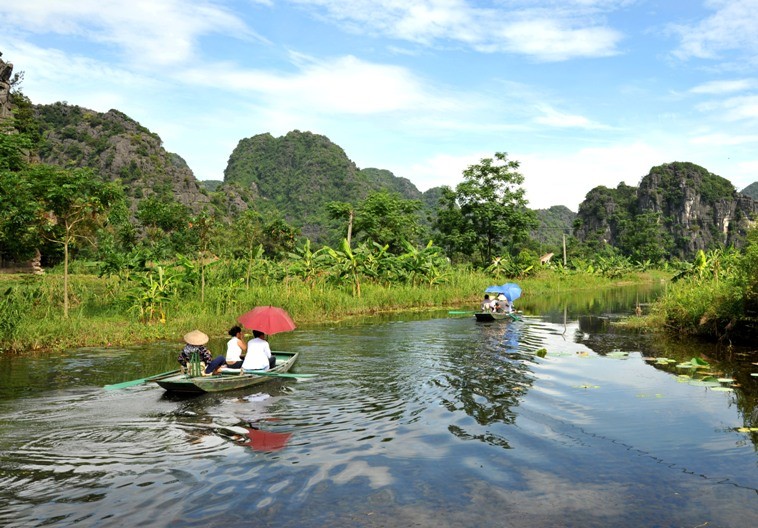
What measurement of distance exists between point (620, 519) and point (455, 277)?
23.0m

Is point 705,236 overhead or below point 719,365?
overhead

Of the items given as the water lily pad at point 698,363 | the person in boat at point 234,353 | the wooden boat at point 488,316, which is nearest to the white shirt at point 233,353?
the person in boat at point 234,353

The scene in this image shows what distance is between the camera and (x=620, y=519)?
4906 mm

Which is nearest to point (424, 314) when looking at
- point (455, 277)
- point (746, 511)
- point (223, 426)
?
point (455, 277)

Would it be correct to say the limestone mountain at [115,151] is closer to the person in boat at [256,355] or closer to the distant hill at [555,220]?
the distant hill at [555,220]

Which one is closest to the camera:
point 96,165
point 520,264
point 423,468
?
point 423,468

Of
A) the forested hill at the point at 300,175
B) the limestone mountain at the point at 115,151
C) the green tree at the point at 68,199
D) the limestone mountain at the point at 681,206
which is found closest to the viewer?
the green tree at the point at 68,199

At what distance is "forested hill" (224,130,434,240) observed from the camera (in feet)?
339

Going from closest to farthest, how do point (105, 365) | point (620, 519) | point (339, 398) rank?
point (620, 519) < point (339, 398) < point (105, 365)

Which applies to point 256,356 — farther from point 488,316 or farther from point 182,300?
point 488,316

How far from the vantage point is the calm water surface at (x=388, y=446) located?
5.07 m

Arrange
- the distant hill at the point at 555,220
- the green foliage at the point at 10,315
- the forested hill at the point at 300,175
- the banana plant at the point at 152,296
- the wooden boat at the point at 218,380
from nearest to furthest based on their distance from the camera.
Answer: the wooden boat at the point at 218,380
the green foliage at the point at 10,315
the banana plant at the point at 152,296
the forested hill at the point at 300,175
the distant hill at the point at 555,220

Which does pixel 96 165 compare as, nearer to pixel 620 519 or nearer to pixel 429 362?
pixel 429 362

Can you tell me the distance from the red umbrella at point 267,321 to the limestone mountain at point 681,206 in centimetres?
9341
